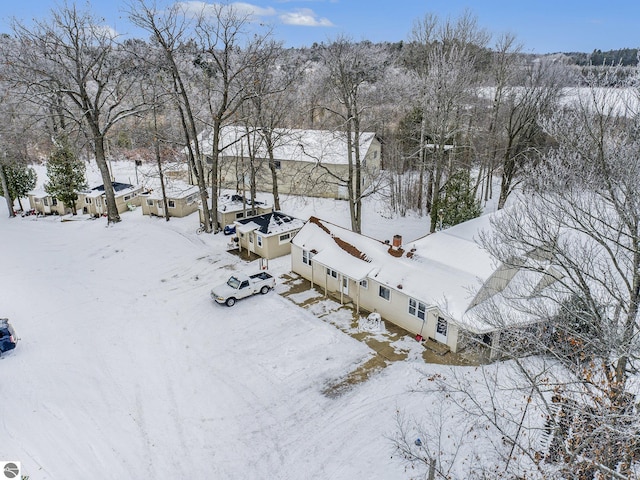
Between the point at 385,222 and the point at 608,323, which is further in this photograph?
the point at 385,222

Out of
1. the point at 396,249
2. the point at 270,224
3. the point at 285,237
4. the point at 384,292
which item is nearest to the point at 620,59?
the point at 396,249

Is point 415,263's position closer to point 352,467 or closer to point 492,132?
point 352,467

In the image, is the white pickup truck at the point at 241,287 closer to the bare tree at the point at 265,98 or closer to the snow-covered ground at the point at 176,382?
the snow-covered ground at the point at 176,382

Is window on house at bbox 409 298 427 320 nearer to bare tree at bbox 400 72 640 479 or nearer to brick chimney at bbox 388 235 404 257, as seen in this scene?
brick chimney at bbox 388 235 404 257

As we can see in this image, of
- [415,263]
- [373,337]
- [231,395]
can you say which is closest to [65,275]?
[231,395]

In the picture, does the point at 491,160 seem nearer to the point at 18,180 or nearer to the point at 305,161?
the point at 305,161

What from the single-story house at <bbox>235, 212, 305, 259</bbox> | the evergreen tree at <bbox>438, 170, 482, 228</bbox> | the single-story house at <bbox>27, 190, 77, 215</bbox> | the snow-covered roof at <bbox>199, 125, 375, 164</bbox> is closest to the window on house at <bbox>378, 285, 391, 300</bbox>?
the single-story house at <bbox>235, 212, 305, 259</bbox>
